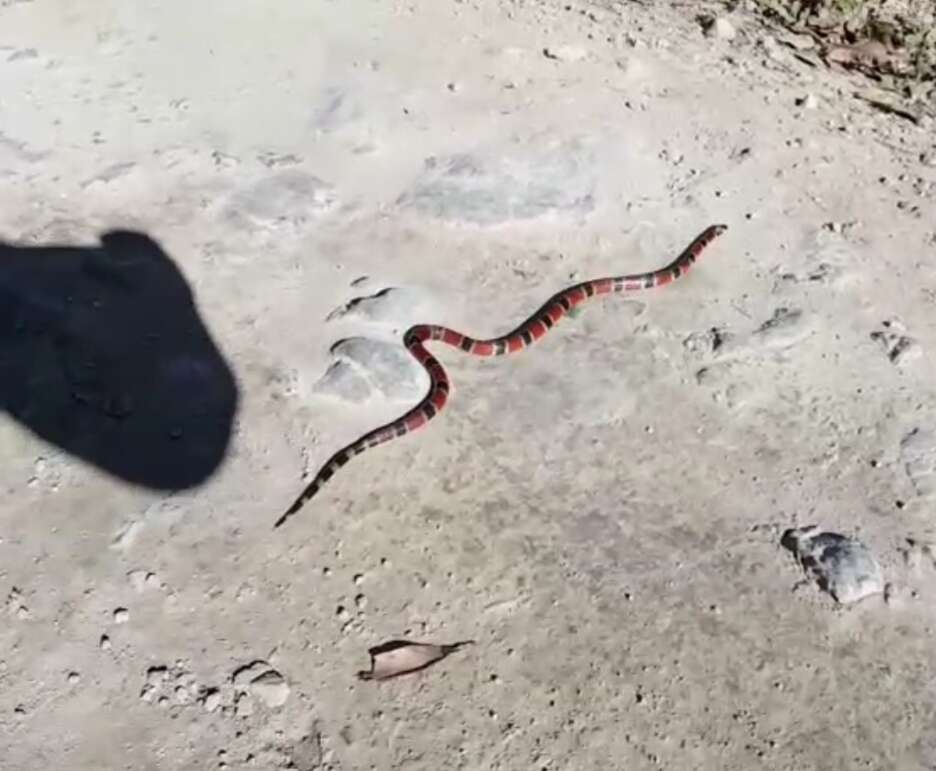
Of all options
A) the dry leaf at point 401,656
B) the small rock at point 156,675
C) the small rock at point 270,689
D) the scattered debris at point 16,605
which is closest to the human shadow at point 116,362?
the scattered debris at point 16,605

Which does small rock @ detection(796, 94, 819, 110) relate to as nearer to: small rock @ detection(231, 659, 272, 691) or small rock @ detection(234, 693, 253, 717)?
small rock @ detection(231, 659, 272, 691)

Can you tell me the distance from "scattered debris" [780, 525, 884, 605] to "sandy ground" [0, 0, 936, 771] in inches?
2.3

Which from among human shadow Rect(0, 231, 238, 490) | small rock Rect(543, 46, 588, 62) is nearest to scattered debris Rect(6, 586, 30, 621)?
human shadow Rect(0, 231, 238, 490)

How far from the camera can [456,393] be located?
5.73 m

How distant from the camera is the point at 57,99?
709 centimetres

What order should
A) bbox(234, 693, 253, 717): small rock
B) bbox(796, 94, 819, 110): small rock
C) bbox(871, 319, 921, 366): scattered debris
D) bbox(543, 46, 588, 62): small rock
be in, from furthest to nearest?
bbox(543, 46, 588, 62): small rock < bbox(796, 94, 819, 110): small rock < bbox(871, 319, 921, 366): scattered debris < bbox(234, 693, 253, 717): small rock

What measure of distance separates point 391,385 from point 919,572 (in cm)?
217

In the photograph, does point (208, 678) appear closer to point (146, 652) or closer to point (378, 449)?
point (146, 652)

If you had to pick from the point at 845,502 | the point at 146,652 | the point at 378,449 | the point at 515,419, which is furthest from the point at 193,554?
the point at 845,502

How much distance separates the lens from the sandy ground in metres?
4.52

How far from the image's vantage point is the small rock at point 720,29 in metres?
7.90

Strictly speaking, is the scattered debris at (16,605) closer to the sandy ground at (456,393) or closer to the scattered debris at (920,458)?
the sandy ground at (456,393)

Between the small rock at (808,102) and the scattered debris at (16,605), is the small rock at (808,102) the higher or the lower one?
the higher one

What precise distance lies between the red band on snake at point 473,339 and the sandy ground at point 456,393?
7 cm
